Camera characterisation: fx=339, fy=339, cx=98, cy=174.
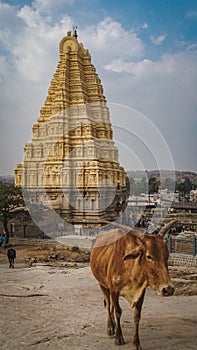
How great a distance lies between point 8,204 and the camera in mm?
21359

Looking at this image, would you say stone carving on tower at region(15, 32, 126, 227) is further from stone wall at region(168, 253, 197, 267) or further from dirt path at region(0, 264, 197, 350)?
dirt path at region(0, 264, 197, 350)

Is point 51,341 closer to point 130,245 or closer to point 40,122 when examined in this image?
point 130,245

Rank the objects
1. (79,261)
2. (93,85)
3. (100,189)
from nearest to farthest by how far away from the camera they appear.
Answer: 1. (79,261)
2. (100,189)
3. (93,85)

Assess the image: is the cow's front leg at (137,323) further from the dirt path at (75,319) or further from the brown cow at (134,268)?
the dirt path at (75,319)

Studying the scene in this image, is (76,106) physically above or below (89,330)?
above

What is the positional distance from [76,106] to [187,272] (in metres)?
22.2

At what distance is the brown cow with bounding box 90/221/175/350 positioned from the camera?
169 inches

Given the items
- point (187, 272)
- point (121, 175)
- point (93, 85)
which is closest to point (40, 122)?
point (93, 85)

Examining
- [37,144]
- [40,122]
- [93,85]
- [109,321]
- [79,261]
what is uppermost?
[93,85]

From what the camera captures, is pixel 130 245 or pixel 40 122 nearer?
pixel 130 245

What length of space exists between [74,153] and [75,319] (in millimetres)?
24405

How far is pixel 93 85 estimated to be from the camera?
34.0m

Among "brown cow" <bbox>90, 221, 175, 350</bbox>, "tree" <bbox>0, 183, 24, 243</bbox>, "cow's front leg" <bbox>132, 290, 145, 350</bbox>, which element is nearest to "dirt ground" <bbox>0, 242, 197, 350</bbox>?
"cow's front leg" <bbox>132, 290, 145, 350</bbox>

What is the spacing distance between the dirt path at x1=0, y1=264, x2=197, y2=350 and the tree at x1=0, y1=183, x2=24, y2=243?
12410mm
